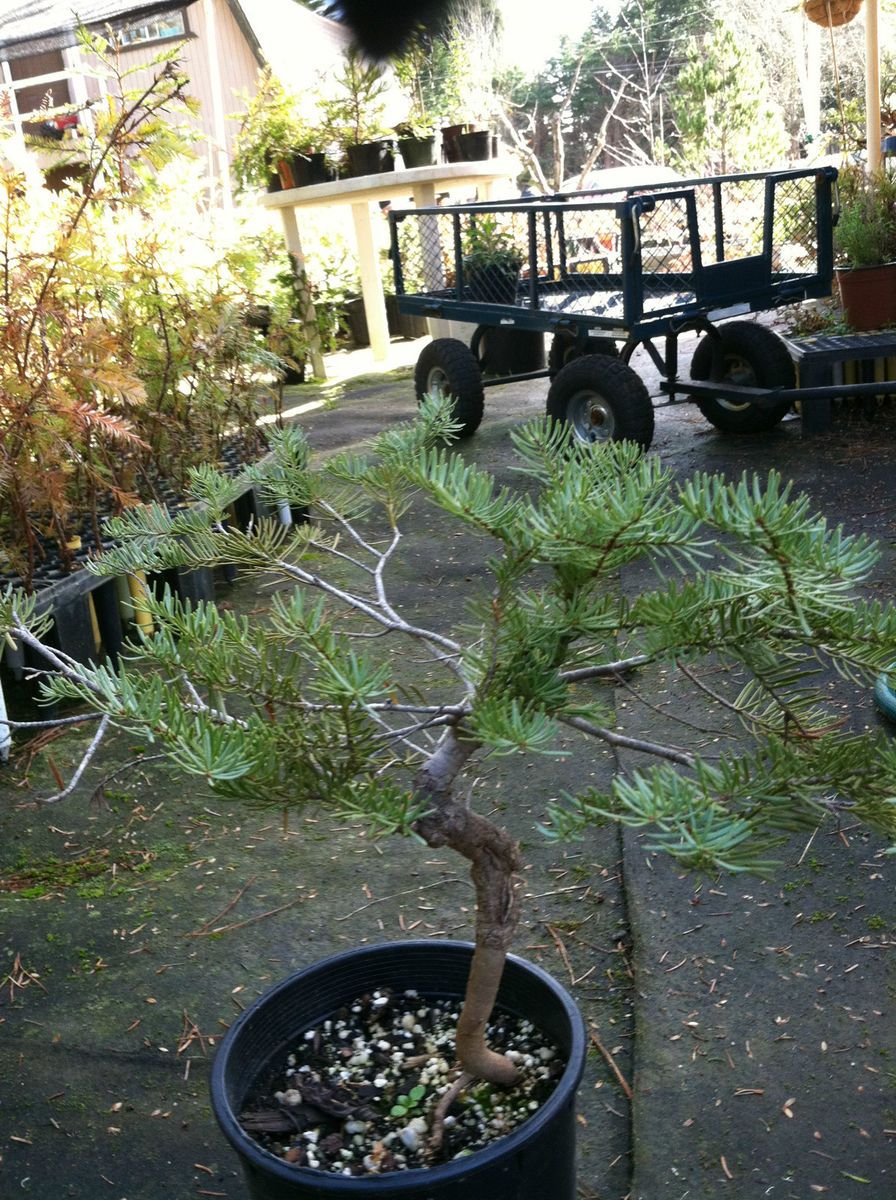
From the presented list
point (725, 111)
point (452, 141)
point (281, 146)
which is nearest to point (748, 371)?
point (452, 141)

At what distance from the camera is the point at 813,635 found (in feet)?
3.06

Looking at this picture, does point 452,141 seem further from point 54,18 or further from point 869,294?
point 54,18

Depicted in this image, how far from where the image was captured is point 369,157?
7676 millimetres

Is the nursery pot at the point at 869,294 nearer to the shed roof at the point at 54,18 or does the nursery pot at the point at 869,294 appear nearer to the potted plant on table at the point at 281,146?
the potted plant on table at the point at 281,146

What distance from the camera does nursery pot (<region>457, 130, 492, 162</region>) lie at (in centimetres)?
752

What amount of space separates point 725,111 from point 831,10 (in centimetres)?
1182

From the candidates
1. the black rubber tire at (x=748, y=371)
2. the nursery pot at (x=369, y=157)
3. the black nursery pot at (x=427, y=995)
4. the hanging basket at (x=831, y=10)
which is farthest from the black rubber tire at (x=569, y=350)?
the black nursery pot at (x=427, y=995)

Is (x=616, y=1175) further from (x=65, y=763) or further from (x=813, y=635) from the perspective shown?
(x=65, y=763)

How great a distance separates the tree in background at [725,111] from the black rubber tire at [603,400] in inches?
578

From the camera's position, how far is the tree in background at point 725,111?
18.0 meters

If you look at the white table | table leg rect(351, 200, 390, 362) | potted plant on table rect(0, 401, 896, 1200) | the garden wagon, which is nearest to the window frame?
potted plant on table rect(0, 401, 896, 1200)

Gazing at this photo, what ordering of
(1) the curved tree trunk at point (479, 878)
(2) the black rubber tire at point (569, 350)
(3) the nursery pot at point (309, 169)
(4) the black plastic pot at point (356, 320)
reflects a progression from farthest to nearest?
(4) the black plastic pot at point (356, 320) → (3) the nursery pot at point (309, 169) → (2) the black rubber tire at point (569, 350) → (1) the curved tree trunk at point (479, 878)

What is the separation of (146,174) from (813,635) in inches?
212

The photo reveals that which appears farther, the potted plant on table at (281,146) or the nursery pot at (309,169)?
the nursery pot at (309,169)
